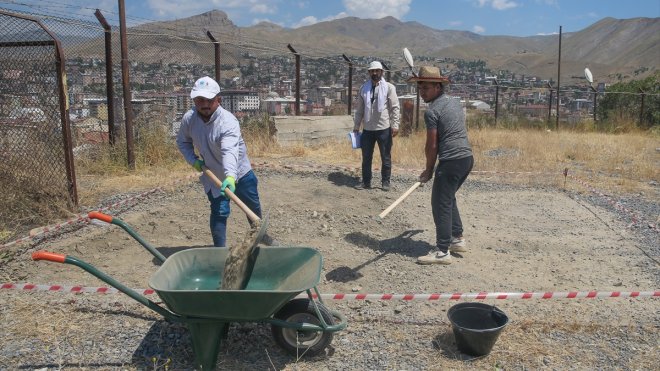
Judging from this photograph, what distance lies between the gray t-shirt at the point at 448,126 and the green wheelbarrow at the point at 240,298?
1.93 m

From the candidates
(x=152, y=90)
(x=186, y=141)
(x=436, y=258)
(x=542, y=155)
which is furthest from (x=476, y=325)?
(x=542, y=155)

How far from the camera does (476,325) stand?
3.96 m

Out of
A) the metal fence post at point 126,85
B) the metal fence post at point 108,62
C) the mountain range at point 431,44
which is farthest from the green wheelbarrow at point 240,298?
the mountain range at point 431,44

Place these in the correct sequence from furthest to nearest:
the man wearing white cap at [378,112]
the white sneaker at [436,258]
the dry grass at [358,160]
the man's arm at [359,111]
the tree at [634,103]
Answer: the tree at [634,103] → the man's arm at [359,111] → the man wearing white cap at [378,112] → the dry grass at [358,160] → the white sneaker at [436,258]

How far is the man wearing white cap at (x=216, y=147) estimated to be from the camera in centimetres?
416

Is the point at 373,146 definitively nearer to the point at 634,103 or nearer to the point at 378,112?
the point at 378,112

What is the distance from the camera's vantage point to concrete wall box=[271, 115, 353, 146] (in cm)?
1123

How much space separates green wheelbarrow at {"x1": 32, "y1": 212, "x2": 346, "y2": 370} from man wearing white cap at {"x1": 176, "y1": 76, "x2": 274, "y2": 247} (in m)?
0.60

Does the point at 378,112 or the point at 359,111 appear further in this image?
the point at 359,111

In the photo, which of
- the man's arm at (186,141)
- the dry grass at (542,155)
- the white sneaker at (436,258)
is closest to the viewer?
the man's arm at (186,141)

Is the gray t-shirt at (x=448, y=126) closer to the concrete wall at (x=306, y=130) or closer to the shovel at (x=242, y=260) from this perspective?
the shovel at (x=242, y=260)

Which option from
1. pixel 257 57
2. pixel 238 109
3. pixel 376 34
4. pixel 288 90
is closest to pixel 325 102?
pixel 288 90

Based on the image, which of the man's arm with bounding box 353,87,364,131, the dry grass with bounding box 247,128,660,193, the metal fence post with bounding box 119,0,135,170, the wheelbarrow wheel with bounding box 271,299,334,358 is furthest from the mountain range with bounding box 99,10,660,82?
the wheelbarrow wheel with bounding box 271,299,334,358

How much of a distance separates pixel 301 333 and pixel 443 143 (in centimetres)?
232
